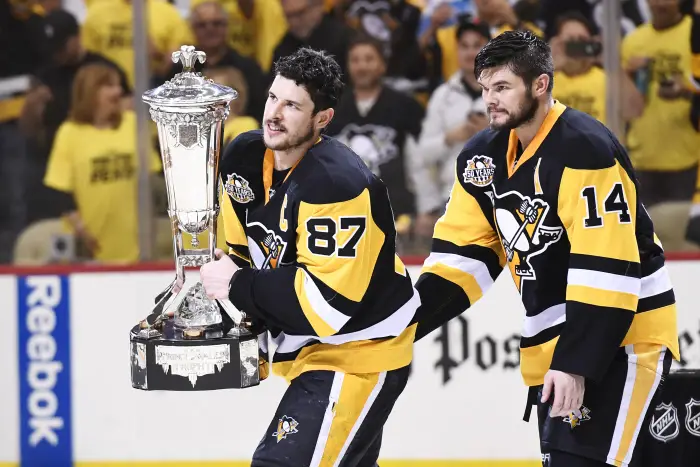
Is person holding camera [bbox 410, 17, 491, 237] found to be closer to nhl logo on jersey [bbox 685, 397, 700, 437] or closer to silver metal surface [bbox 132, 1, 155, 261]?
silver metal surface [bbox 132, 1, 155, 261]

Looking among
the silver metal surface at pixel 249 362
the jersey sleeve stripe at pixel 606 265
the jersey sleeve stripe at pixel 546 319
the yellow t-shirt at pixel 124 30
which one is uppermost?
the yellow t-shirt at pixel 124 30

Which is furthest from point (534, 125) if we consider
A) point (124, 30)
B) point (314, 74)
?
point (124, 30)

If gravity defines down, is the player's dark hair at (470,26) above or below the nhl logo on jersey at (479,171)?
above

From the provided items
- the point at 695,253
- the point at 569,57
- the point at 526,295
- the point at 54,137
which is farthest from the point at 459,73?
the point at 526,295

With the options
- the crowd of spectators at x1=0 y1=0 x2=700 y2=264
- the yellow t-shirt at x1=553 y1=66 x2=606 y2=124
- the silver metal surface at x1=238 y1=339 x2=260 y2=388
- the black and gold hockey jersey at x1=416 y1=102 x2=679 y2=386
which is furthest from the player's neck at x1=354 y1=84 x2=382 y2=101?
the silver metal surface at x1=238 y1=339 x2=260 y2=388

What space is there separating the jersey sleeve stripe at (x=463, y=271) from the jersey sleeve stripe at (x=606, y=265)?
428 mm

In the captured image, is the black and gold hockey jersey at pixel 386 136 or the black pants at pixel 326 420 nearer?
the black pants at pixel 326 420

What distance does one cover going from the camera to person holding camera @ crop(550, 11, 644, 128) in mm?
4332

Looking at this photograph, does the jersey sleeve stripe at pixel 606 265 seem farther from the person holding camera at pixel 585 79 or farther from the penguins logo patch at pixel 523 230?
the person holding camera at pixel 585 79

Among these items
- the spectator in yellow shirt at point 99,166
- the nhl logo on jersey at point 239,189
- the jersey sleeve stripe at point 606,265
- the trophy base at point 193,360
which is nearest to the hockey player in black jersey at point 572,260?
the jersey sleeve stripe at point 606,265

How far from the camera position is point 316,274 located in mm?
2703

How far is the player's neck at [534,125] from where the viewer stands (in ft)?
9.05

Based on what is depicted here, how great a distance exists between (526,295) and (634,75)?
176cm

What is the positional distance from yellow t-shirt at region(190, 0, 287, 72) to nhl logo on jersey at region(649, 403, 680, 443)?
2033 mm
